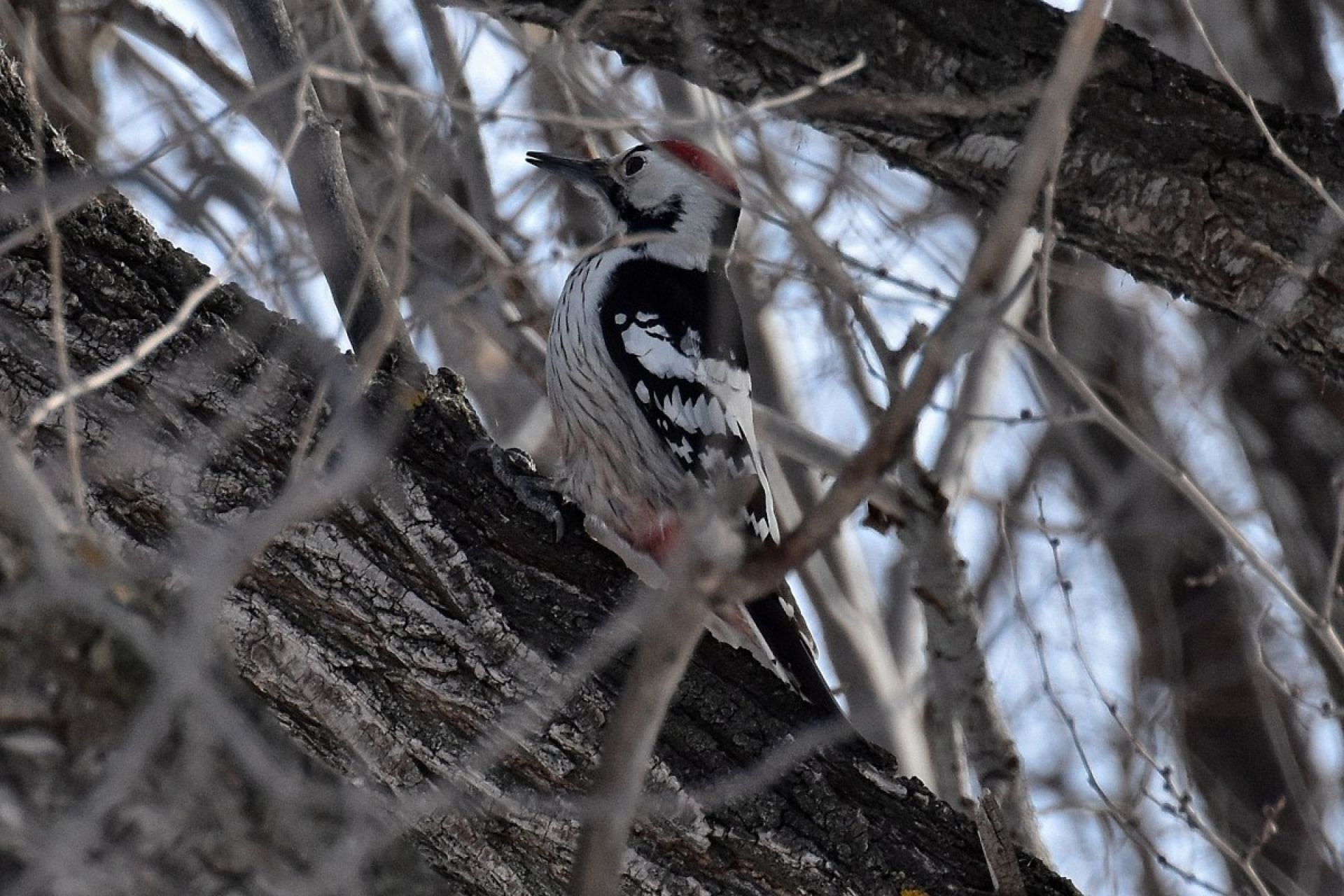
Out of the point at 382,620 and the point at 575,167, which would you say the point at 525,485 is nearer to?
the point at 382,620

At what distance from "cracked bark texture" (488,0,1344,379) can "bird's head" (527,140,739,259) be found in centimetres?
118

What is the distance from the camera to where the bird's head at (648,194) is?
14.1 feet

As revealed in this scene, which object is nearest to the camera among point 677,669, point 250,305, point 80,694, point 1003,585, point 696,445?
point 677,669

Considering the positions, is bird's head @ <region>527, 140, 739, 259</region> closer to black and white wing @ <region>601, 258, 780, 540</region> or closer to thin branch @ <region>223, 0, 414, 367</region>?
→ black and white wing @ <region>601, 258, 780, 540</region>

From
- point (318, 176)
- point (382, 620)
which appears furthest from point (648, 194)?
point (382, 620)

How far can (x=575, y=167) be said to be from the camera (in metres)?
4.34

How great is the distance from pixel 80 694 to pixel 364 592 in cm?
91

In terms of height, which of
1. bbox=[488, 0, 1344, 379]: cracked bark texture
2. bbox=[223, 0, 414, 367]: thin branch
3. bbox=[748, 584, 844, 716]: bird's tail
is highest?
bbox=[488, 0, 1344, 379]: cracked bark texture

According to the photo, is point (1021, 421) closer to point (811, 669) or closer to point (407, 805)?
point (811, 669)

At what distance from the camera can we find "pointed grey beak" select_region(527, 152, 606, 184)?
14.1ft

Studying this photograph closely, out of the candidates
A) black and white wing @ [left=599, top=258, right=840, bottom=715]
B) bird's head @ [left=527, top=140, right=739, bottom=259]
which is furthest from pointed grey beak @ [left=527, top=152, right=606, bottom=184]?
black and white wing @ [left=599, top=258, right=840, bottom=715]

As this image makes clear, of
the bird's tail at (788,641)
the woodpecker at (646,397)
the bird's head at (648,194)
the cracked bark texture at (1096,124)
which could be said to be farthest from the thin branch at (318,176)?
the bird's head at (648,194)

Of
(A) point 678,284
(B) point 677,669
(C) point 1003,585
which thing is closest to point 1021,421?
(A) point 678,284

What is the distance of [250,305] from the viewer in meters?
2.69
